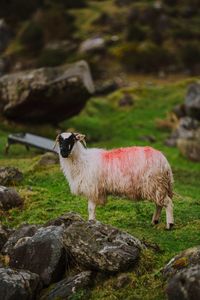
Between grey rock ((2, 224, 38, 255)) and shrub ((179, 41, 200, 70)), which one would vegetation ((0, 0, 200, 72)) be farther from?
grey rock ((2, 224, 38, 255))

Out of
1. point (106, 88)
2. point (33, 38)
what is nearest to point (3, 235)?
point (106, 88)

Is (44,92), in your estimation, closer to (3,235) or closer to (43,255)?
(3,235)

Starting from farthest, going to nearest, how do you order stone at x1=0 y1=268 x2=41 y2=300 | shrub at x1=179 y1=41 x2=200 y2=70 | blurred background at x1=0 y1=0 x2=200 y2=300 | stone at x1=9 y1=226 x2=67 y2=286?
shrub at x1=179 y1=41 x2=200 y2=70, blurred background at x1=0 y1=0 x2=200 y2=300, stone at x1=9 y1=226 x2=67 y2=286, stone at x1=0 y1=268 x2=41 y2=300

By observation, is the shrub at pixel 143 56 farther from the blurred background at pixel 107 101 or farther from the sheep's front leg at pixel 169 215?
the sheep's front leg at pixel 169 215

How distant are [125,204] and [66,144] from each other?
3.44 metres

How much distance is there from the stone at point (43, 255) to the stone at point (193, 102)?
23.9 meters

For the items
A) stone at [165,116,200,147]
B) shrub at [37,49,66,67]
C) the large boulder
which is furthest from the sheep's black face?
shrub at [37,49,66,67]

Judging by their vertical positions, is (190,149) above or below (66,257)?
below

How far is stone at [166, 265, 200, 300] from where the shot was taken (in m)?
10.8

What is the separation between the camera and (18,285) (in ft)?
41.3

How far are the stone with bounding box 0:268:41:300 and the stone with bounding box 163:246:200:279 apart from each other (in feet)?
8.07

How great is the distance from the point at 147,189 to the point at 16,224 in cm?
381

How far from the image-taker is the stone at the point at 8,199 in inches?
696

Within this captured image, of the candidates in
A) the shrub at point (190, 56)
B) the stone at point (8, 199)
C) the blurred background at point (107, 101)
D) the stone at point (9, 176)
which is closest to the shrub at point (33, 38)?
the blurred background at point (107, 101)
